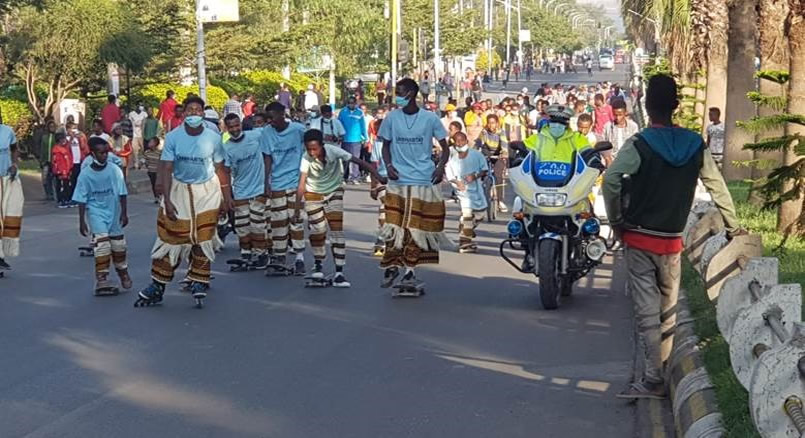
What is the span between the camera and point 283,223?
15125mm

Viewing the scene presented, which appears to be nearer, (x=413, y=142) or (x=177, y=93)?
(x=413, y=142)

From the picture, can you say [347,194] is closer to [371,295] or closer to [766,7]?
[766,7]

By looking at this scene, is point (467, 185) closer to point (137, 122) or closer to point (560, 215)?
point (560, 215)

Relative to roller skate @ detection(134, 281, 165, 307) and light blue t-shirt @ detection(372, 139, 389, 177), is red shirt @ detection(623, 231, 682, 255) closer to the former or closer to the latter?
light blue t-shirt @ detection(372, 139, 389, 177)

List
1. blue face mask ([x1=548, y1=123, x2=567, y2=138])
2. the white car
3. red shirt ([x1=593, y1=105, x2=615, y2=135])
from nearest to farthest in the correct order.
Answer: blue face mask ([x1=548, y1=123, x2=567, y2=138]), red shirt ([x1=593, y1=105, x2=615, y2=135]), the white car

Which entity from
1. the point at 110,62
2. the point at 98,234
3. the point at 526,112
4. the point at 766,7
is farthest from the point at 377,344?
the point at 110,62

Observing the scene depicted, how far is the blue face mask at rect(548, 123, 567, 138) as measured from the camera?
1298cm

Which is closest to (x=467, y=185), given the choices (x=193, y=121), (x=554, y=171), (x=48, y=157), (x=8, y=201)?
(x=554, y=171)

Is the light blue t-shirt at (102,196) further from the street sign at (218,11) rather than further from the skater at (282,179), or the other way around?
the street sign at (218,11)

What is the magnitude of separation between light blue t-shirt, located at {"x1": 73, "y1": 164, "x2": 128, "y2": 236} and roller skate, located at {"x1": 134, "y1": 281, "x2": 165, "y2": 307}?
3.82 feet

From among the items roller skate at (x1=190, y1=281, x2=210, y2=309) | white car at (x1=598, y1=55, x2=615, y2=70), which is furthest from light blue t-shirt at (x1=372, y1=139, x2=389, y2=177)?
white car at (x1=598, y1=55, x2=615, y2=70)

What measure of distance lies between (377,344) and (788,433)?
5797 millimetres

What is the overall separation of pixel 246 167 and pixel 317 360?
573cm

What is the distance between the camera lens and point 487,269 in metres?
15.7
